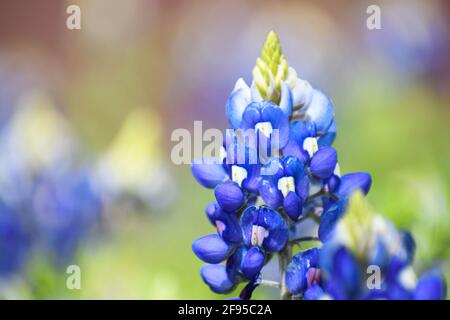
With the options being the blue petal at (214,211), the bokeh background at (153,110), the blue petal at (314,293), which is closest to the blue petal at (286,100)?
the blue petal at (214,211)

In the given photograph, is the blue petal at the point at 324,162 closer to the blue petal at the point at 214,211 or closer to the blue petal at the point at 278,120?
the blue petal at the point at 278,120

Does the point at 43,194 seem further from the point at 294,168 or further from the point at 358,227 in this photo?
the point at 358,227

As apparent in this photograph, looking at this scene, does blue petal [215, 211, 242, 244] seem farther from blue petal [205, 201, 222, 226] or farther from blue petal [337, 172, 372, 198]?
blue petal [337, 172, 372, 198]

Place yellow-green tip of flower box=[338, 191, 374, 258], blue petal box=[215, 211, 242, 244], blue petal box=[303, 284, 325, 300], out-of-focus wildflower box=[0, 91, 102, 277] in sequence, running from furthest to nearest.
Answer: out-of-focus wildflower box=[0, 91, 102, 277] → blue petal box=[215, 211, 242, 244] → blue petal box=[303, 284, 325, 300] → yellow-green tip of flower box=[338, 191, 374, 258]

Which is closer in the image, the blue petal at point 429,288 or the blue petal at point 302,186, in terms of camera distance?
the blue petal at point 429,288

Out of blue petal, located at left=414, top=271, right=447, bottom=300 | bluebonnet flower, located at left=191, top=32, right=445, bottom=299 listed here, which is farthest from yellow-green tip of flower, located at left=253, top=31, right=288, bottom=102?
blue petal, located at left=414, top=271, right=447, bottom=300

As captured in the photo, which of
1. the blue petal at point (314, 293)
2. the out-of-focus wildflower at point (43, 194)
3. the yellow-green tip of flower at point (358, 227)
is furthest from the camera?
the out-of-focus wildflower at point (43, 194)

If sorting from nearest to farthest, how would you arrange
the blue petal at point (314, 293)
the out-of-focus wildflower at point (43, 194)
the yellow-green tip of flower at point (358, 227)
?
the yellow-green tip of flower at point (358, 227) → the blue petal at point (314, 293) → the out-of-focus wildflower at point (43, 194)
